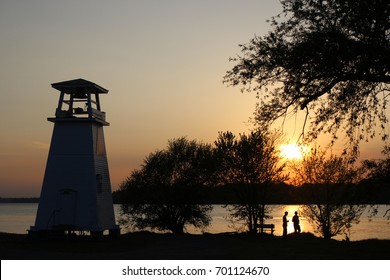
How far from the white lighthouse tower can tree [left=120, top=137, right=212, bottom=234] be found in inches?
704

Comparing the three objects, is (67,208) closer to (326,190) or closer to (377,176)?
(377,176)

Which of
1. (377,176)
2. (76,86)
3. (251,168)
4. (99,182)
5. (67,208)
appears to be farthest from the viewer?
(251,168)

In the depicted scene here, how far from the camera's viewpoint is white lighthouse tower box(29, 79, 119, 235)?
3544 centimetres

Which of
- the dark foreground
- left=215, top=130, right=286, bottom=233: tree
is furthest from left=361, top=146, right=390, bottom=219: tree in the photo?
left=215, top=130, right=286, bottom=233: tree

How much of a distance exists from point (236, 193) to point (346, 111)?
31861 millimetres

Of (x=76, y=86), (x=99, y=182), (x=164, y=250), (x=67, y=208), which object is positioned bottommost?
(x=164, y=250)

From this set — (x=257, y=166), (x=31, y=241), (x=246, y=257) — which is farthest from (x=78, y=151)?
(x=257, y=166)

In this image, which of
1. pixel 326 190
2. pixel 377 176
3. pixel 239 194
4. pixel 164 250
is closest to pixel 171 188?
pixel 239 194

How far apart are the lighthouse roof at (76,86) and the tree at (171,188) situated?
62.3ft

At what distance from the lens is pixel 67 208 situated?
35.5 metres

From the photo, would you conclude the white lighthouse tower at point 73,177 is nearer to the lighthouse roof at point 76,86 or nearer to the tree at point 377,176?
the lighthouse roof at point 76,86

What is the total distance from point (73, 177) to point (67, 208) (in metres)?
2.02

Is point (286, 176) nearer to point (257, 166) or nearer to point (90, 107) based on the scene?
point (257, 166)

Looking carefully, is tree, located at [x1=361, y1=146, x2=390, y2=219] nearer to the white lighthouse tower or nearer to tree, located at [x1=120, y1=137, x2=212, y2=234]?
the white lighthouse tower
